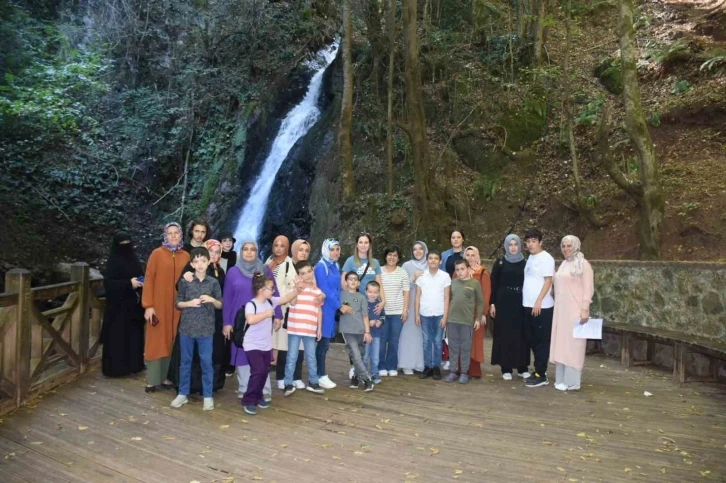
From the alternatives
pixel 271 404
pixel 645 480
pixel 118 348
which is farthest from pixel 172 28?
pixel 645 480

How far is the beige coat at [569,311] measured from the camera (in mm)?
6828

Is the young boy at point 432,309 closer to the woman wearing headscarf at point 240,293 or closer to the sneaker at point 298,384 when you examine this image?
the sneaker at point 298,384

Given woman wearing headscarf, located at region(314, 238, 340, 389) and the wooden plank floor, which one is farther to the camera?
woman wearing headscarf, located at region(314, 238, 340, 389)

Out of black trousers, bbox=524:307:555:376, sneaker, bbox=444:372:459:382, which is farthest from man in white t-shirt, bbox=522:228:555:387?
sneaker, bbox=444:372:459:382

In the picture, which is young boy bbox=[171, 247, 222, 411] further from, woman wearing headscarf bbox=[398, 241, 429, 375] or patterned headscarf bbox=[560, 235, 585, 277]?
→ patterned headscarf bbox=[560, 235, 585, 277]

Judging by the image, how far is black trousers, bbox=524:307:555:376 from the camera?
23.4 ft

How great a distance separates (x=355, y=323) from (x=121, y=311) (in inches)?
110

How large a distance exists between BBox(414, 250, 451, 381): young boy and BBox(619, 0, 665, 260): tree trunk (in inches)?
183

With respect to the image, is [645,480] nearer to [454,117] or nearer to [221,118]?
[454,117]

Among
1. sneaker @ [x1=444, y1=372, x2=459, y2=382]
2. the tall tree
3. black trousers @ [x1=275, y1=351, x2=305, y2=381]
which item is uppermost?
the tall tree

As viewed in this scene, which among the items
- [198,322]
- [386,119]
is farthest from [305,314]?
[386,119]

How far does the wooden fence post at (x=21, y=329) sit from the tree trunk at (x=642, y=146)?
30.2ft

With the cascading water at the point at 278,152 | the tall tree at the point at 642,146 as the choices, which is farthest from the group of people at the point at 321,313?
the cascading water at the point at 278,152

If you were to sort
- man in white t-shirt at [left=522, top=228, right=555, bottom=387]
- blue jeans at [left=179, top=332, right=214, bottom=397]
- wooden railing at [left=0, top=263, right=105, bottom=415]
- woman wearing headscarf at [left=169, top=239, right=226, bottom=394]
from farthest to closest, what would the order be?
man in white t-shirt at [left=522, top=228, right=555, bottom=387], woman wearing headscarf at [left=169, top=239, right=226, bottom=394], blue jeans at [left=179, top=332, right=214, bottom=397], wooden railing at [left=0, top=263, right=105, bottom=415]
